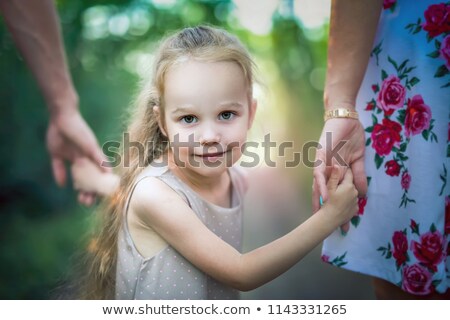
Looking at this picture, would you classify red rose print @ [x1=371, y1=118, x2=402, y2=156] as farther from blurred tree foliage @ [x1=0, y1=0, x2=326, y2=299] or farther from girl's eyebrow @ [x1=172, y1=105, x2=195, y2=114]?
girl's eyebrow @ [x1=172, y1=105, x2=195, y2=114]

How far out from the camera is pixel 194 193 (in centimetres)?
123

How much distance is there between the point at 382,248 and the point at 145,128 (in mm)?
728

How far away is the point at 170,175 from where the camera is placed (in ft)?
4.02

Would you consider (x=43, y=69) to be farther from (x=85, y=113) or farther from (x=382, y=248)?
(x=382, y=248)

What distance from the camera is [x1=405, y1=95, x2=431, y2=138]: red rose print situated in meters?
1.09

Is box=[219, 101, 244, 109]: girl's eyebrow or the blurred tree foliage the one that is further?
the blurred tree foliage

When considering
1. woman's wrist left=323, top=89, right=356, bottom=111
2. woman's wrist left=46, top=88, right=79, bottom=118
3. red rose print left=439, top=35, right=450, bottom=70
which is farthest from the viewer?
woman's wrist left=46, top=88, right=79, bottom=118

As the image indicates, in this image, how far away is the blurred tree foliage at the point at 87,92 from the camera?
1.43 metres

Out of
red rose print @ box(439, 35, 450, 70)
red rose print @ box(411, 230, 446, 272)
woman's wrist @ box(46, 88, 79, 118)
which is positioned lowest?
red rose print @ box(411, 230, 446, 272)

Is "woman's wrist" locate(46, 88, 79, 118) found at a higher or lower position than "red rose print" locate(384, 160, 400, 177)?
higher

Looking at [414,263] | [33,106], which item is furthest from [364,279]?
[33,106]

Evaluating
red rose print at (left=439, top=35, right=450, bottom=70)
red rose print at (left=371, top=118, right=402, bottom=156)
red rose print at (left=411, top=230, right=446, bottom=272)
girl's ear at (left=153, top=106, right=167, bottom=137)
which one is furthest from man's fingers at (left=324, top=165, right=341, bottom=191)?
girl's ear at (left=153, top=106, right=167, bottom=137)

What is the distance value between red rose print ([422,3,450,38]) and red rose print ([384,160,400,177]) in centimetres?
32

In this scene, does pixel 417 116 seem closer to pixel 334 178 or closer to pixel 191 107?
pixel 334 178
